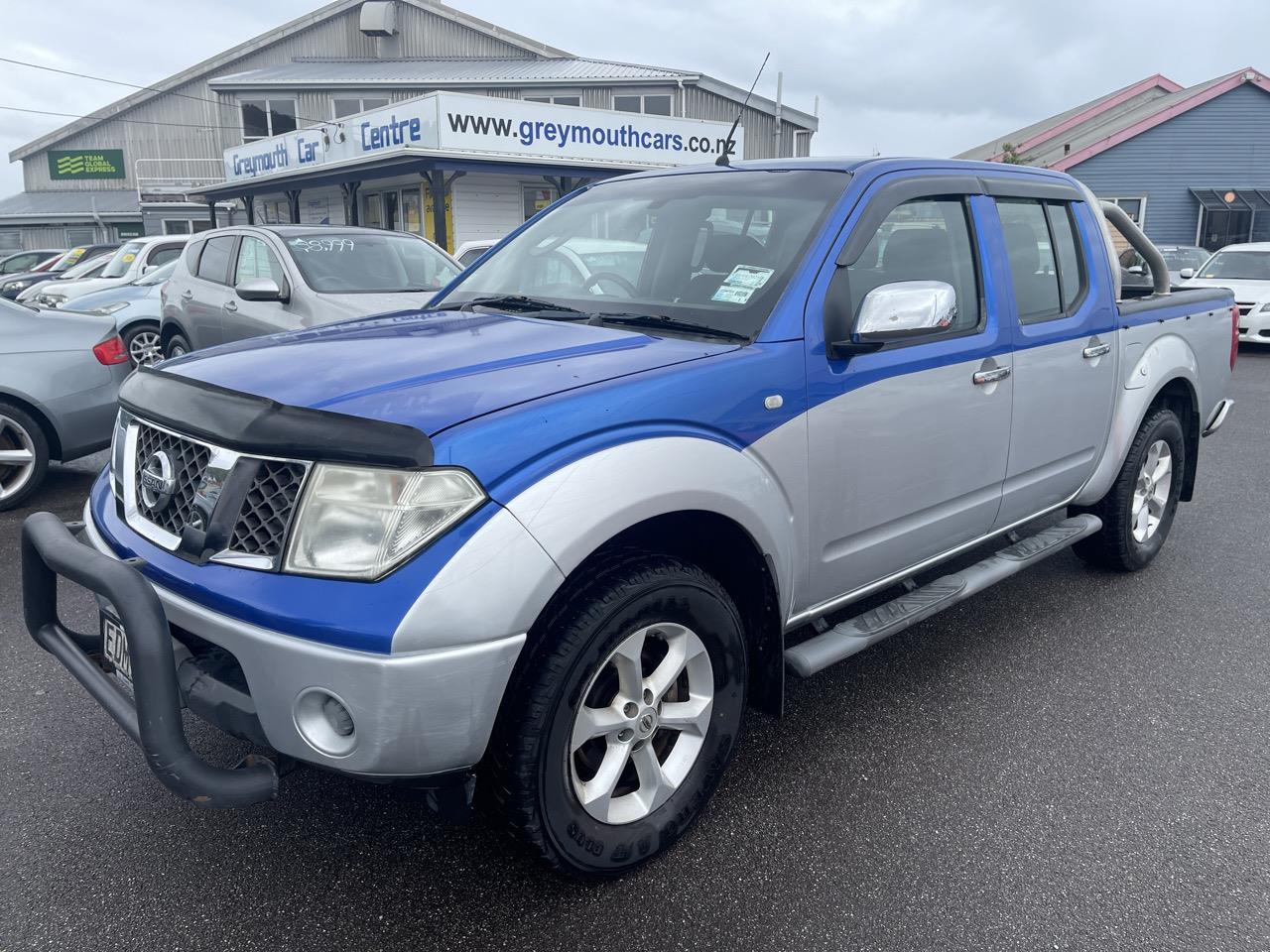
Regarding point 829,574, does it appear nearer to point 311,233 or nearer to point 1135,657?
point 1135,657

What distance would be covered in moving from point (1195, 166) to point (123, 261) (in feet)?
90.0

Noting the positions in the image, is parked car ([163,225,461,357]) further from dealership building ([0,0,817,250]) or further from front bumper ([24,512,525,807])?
dealership building ([0,0,817,250])

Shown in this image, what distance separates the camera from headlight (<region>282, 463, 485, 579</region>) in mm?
1988

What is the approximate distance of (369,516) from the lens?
6.61ft

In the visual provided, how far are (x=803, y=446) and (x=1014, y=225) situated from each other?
166cm

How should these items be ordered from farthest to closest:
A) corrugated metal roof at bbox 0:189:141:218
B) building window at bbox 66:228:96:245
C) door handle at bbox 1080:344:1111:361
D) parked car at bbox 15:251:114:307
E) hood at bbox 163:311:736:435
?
building window at bbox 66:228:96:245
corrugated metal roof at bbox 0:189:141:218
parked car at bbox 15:251:114:307
door handle at bbox 1080:344:1111:361
hood at bbox 163:311:736:435

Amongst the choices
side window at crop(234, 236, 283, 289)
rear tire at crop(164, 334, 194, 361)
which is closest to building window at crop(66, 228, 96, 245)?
rear tire at crop(164, 334, 194, 361)

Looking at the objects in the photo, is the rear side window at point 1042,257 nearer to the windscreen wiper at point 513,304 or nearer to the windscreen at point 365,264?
the windscreen wiper at point 513,304

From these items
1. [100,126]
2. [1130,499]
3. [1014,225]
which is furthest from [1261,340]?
[100,126]

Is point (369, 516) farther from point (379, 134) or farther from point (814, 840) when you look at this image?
point (379, 134)

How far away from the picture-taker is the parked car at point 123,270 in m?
13.6

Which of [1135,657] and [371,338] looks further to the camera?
[1135,657]

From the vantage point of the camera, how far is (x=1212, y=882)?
2.48 meters

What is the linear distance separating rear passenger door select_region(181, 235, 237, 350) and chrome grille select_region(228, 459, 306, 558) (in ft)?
22.2
